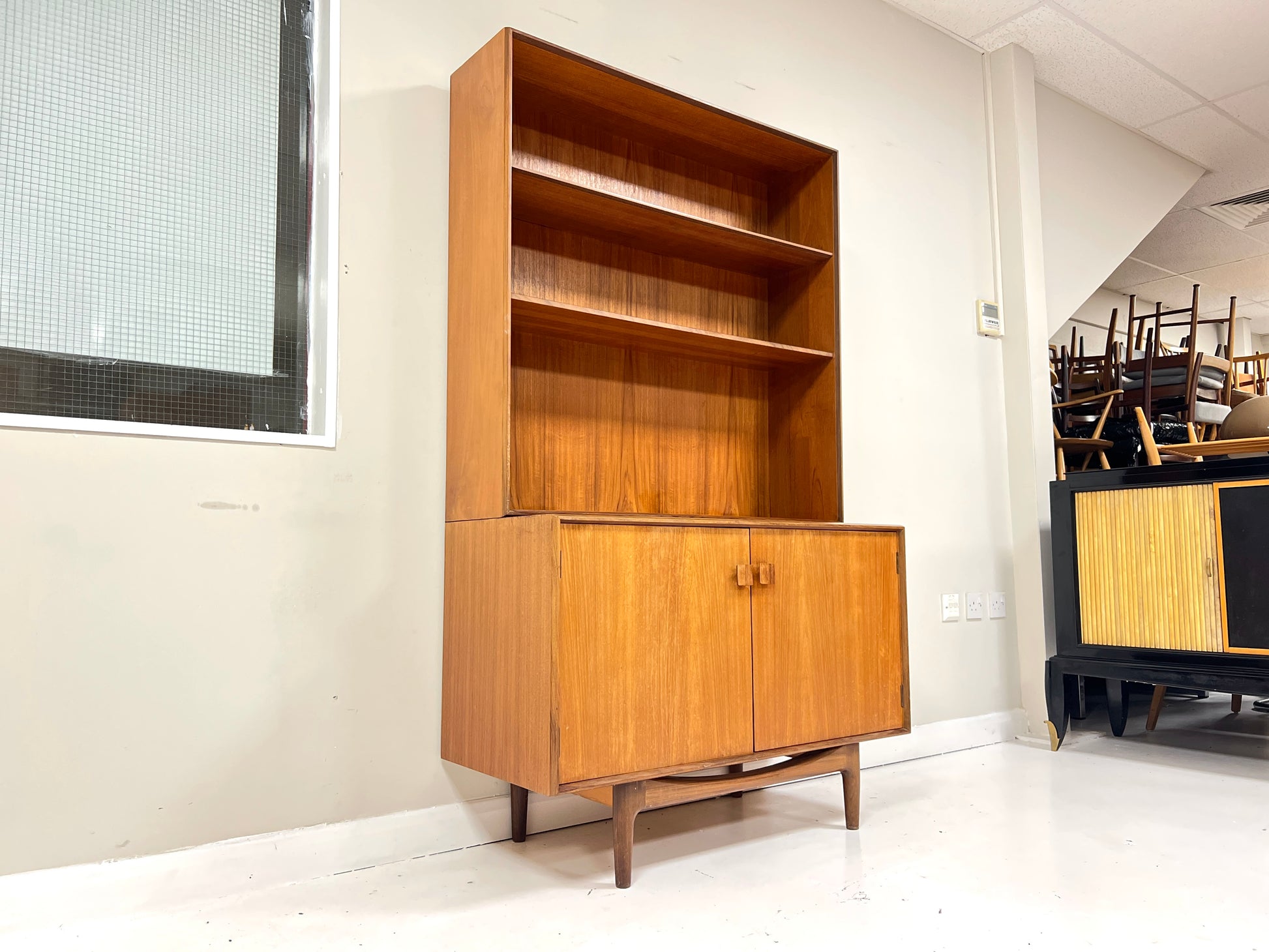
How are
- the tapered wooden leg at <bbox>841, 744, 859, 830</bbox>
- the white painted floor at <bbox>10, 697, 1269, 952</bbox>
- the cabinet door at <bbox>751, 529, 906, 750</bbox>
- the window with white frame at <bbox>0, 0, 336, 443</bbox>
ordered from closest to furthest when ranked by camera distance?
the white painted floor at <bbox>10, 697, 1269, 952</bbox>, the window with white frame at <bbox>0, 0, 336, 443</bbox>, the cabinet door at <bbox>751, 529, 906, 750</bbox>, the tapered wooden leg at <bbox>841, 744, 859, 830</bbox>

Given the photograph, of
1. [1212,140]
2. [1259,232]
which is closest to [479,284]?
[1212,140]

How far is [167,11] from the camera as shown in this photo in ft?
6.46

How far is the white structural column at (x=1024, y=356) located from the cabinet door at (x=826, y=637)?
142 cm

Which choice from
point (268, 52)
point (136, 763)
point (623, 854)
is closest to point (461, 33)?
point (268, 52)

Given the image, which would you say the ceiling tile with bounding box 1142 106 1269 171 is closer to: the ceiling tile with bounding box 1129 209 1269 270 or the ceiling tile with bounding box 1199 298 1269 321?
the ceiling tile with bounding box 1129 209 1269 270

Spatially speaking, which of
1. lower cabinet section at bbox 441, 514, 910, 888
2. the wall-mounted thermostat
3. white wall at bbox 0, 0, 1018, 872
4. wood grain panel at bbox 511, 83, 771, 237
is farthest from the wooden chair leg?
wood grain panel at bbox 511, 83, 771, 237

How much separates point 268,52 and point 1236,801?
130 inches

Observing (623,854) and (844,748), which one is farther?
(844,748)

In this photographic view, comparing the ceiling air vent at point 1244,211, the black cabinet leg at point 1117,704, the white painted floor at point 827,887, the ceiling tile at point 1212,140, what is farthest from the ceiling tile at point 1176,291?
the white painted floor at point 827,887

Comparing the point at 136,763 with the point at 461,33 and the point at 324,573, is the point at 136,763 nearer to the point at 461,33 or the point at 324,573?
the point at 324,573

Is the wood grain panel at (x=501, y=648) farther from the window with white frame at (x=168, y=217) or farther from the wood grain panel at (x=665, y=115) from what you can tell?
the wood grain panel at (x=665, y=115)

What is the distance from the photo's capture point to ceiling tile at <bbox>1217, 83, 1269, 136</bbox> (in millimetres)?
4180

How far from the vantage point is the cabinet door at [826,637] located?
2.13m

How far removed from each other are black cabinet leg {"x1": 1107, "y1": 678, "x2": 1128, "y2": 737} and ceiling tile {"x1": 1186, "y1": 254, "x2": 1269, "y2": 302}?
181 inches
